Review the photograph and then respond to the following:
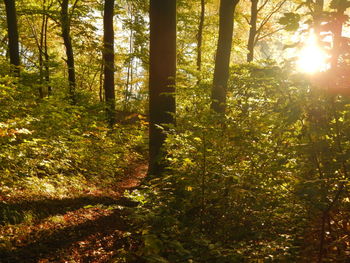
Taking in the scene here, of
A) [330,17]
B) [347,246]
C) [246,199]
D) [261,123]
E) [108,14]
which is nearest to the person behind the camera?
[330,17]

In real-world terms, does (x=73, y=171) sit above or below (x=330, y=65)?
below

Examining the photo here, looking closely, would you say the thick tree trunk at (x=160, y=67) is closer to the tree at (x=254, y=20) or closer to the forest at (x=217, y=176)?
the forest at (x=217, y=176)

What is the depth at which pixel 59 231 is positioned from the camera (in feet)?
16.5

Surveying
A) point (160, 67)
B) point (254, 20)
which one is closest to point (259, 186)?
point (160, 67)

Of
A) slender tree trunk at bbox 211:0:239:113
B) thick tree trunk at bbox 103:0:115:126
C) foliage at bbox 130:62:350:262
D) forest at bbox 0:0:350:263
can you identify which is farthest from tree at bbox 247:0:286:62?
foliage at bbox 130:62:350:262

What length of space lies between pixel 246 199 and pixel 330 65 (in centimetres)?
219

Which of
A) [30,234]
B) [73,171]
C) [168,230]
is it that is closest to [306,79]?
[168,230]

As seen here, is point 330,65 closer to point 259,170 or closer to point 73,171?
point 259,170

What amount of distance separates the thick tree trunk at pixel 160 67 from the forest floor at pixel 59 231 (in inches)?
64.3

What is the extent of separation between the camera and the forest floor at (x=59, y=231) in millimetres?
4199

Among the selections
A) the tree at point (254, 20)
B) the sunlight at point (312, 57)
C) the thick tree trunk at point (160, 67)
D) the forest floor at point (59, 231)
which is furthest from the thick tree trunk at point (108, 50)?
the sunlight at point (312, 57)

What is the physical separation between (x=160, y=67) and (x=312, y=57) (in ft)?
14.2

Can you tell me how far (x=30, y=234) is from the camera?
4.67 m

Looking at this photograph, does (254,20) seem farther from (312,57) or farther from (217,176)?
(312,57)
